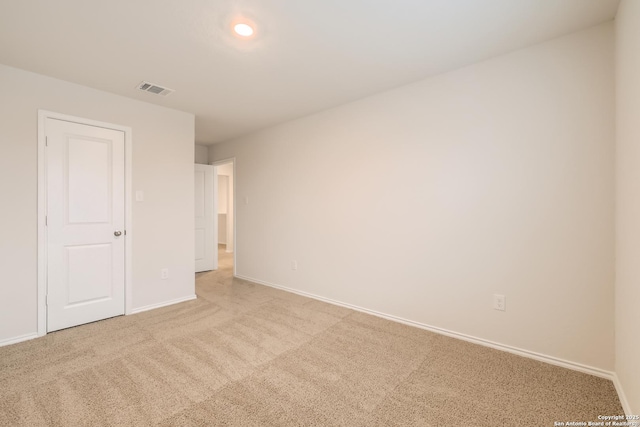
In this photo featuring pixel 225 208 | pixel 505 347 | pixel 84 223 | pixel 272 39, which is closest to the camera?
pixel 272 39

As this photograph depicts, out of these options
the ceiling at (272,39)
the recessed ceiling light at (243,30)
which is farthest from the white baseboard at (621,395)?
the recessed ceiling light at (243,30)

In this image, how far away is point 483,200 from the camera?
2.31 metres

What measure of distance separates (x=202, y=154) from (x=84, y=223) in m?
2.79

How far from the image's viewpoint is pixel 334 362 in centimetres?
208

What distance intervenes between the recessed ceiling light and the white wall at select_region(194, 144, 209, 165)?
145 inches

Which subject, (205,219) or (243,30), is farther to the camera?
(205,219)

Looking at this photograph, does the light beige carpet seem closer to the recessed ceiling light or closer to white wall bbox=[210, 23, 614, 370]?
white wall bbox=[210, 23, 614, 370]

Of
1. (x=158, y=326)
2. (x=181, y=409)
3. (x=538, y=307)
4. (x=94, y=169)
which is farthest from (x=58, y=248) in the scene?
(x=538, y=307)

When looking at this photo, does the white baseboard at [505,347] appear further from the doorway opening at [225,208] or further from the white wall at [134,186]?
the doorway opening at [225,208]

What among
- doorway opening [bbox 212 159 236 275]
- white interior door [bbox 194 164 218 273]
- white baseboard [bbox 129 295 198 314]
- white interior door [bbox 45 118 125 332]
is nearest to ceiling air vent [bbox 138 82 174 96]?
white interior door [bbox 45 118 125 332]

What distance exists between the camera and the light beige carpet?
1542 mm

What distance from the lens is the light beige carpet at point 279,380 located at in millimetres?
1542

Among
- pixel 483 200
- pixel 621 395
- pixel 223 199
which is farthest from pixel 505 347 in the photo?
pixel 223 199

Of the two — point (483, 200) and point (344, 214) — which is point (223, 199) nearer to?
point (344, 214)
